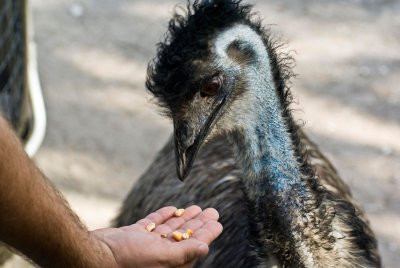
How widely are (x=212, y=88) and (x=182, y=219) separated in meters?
0.37

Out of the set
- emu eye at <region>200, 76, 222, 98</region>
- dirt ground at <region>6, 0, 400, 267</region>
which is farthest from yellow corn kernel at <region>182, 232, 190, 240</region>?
dirt ground at <region>6, 0, 400, 267</region>

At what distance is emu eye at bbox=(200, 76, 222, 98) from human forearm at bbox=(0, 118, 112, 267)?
517 mm

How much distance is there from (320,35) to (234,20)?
3.16m

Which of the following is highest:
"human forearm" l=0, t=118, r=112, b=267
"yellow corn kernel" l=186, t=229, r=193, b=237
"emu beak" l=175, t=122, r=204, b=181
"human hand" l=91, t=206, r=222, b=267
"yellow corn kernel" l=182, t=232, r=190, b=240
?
"emu beak" l=175, t=122, r=204, b=181

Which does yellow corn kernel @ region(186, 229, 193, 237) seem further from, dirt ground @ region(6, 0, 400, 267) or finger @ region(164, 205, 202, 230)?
dirt ground @ region(6, 0, 400, 267)

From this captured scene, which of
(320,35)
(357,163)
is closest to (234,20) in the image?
(357,163)

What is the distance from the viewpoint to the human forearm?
6.67ft

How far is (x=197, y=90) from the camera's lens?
99.5 inches

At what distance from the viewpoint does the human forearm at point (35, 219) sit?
6.67ft

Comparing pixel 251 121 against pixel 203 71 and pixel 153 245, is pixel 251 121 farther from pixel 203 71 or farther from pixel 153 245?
pixel 153 245

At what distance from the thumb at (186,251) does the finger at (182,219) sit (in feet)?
0.43

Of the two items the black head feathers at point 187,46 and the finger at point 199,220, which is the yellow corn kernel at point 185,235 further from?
the black head feathers at point 187,46

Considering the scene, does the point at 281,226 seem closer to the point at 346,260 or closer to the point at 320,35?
the point at 346,260

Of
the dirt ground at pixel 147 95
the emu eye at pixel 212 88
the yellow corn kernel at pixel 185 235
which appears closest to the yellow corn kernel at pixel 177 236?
the yellow corn kernel at pixel 185 235
